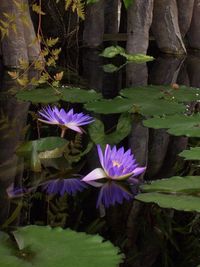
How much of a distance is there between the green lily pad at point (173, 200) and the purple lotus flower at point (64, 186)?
173mm

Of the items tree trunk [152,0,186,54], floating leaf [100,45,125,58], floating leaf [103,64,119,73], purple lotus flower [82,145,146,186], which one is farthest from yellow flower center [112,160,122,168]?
tree trunk [152,0,186,54]

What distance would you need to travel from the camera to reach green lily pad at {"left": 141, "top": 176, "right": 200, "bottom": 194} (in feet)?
3.88

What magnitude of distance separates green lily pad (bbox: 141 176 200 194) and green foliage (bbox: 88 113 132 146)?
0.47m

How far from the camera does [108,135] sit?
70.1 inches

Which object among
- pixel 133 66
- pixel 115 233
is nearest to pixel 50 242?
pixel 115 233

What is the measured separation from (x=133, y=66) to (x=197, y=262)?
3273 mm

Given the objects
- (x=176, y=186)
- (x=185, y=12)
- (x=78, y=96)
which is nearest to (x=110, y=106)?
(x=78, y=96)

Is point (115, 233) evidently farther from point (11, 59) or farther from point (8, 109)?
point (11, 59)

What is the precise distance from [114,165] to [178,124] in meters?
0.56

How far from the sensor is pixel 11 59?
11.3 feet

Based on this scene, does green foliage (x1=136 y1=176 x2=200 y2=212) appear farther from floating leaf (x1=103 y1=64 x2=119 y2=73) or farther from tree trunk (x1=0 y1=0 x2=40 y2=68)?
floating leaf (x1=103 y1=64 x2=119 y2=73)

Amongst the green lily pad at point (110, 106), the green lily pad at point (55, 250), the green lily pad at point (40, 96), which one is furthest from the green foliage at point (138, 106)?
the green lily pad at point (55, 250)

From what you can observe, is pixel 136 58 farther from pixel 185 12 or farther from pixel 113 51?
pixel 185 12

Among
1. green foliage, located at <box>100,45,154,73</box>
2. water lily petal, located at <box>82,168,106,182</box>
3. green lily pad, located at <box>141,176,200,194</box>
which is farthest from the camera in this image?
green foliage, located at <box>100,45,154,73</box>
